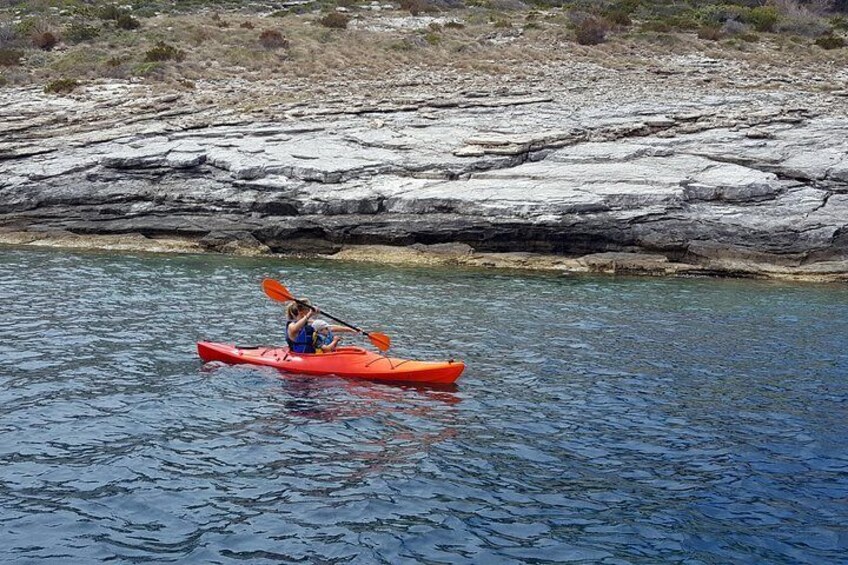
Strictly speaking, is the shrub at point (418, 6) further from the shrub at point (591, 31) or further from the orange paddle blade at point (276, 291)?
the orange paddle blade at point (276, 291)

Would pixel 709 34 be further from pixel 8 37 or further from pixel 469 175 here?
pixel 8 37

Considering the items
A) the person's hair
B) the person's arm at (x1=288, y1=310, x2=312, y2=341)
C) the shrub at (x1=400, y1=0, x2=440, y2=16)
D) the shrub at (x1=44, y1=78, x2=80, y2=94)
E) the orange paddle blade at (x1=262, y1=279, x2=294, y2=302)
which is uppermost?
the shrub at (x1=400, y1=0, x2=440, y2=16)

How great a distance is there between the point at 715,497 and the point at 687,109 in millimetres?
23199

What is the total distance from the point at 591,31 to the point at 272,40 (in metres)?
15.0

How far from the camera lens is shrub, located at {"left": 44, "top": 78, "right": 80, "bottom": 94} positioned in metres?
33.9

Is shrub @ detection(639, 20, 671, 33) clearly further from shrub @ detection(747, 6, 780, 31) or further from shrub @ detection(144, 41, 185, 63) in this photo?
shrub @ detection(144, 41, 185, 63)

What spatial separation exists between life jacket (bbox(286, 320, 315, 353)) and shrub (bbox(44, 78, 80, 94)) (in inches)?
980

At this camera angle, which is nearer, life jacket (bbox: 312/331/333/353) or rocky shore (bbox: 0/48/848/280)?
life jacket (bbox: 312/331/333/353)

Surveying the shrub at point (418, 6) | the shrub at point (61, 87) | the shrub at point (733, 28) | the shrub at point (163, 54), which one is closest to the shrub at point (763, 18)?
the shrub at point (733, 28)

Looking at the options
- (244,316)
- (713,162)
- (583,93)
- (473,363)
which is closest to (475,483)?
(473,363)

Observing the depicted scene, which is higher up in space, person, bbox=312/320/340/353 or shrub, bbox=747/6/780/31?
shrub, bbox=747/6/780/31

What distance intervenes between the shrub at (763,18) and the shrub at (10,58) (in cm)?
3489

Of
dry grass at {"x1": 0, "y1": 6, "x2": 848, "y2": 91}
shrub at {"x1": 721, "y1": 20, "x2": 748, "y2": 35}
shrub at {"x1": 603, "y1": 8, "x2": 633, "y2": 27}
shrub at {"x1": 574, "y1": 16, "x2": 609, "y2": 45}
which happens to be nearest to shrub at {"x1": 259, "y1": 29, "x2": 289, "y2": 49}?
dry grass at {"x1": 0, "y1": 6, "x2": 848, "y2": 91}

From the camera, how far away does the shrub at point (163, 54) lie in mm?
37938
